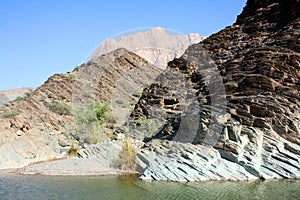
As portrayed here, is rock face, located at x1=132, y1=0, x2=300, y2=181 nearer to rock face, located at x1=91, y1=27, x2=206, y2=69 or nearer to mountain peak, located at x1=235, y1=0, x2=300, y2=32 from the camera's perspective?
mountain peak, located at x1=235, y1=0, x2=300, y2=32

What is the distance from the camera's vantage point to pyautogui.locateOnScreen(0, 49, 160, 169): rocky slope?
1362 inches

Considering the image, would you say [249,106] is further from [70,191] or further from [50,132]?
[50,132]

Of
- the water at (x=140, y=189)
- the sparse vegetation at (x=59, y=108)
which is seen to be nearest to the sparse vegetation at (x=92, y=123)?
the sparse vegetation at (x=59, y=108)

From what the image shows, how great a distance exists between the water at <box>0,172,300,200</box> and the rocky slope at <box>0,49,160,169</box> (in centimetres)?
1160

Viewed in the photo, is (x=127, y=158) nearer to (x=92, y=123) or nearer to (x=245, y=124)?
(x=245, y=124)

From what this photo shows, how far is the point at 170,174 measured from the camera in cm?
2223

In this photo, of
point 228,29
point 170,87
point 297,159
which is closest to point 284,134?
point 297,159

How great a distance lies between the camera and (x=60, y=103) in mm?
51750

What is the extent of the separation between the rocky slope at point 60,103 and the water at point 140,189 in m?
11.6

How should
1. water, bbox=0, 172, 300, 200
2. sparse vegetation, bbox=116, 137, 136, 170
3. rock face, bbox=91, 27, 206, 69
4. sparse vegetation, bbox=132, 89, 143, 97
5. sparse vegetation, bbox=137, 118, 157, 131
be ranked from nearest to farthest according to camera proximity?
water, bbox=0, 172, 300, 200 < sparse vegetation, bbox=116, 137, 136, 170 < sparse vegetation, bbox=137, 118, 157, 131 < sparse vegetation, bbox=132, 89, 143, 97 < rock face, bbox=91, 27, 206, 69

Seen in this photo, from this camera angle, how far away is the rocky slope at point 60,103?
→ 34.6 m

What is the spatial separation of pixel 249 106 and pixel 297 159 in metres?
4.86

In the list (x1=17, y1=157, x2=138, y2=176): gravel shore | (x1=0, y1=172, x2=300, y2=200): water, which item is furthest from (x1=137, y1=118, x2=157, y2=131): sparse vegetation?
(x1=0, y1=172, x2=300, y2=200): water

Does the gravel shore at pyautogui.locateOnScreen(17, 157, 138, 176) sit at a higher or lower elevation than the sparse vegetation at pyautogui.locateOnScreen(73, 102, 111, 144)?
lower
